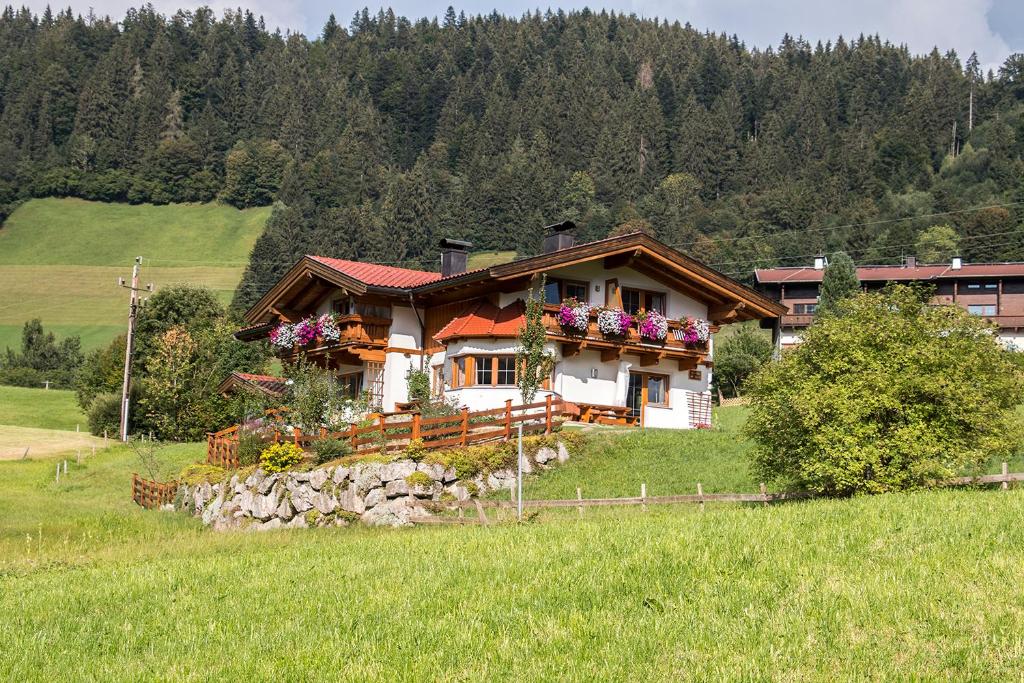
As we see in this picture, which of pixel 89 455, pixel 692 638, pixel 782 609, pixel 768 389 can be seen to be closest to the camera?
pixel 692 638

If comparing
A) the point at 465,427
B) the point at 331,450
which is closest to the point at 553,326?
the point at 465,427

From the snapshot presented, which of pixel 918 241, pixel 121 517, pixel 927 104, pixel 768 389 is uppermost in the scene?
pixel 927 104

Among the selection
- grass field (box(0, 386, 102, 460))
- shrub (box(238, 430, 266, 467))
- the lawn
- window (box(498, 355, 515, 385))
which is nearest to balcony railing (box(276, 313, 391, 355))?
window (box(498, 355, 515, 385))

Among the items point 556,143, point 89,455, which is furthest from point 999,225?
point 89,455

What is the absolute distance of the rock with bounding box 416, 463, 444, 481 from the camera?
29703mm

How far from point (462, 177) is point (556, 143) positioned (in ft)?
62.1

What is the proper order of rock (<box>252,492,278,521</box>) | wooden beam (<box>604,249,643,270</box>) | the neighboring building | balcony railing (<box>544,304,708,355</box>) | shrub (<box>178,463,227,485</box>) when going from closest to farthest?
rock (<box>252,492,278,521</box>) → shrub (<box>178,463,227,485</box>) → balcony railing (<box>544,304,708,355</box>) → wooden beam (<box>604,249,643,270</box>) → the neighboring building

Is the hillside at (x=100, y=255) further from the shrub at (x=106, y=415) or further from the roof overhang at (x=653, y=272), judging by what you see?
the roof overhang at (x=653, y=272)

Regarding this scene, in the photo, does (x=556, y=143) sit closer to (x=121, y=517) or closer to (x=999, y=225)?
(x=999, y=225)

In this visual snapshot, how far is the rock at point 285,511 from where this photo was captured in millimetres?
30766

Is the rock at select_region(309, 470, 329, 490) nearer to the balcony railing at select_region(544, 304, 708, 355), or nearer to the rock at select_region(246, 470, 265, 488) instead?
the rock at select_region(246, 470, 265, 488)

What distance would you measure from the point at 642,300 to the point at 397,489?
46.7 feet

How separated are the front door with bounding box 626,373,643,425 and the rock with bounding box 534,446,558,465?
8249 mm

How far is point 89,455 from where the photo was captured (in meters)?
51.2
